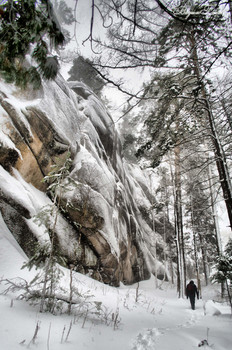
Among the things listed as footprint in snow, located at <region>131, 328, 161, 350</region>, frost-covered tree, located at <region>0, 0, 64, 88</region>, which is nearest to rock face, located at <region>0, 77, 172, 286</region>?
frost-covered tree, located at <region>0, 0, 64, 88</region>

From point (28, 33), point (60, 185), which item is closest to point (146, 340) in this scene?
point (60, 185)

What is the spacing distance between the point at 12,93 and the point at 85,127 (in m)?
5.47

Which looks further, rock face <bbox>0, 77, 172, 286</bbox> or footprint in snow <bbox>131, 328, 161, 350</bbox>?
rock face <bbox>0, 77, 172, 286</bbox>

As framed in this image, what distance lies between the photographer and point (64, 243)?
24.9ft

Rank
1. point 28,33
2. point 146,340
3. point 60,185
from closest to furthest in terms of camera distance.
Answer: point 28,33 → point 146,340 → point 60,185

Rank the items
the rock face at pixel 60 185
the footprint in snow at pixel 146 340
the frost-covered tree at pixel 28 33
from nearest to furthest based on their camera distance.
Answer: the frost-covered tree at pixel 28 33, the footprint in snow at pixel 146 340, the rock face at pixel 60 185

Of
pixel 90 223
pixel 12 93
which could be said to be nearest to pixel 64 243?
pixel 90 223

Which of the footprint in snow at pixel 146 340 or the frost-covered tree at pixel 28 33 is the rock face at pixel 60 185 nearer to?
the frost-covered tree at pixel 28 33

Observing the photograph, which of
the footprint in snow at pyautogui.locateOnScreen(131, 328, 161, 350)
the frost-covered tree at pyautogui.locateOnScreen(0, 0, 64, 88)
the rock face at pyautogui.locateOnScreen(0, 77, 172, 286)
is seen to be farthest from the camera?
the rock face at pyautogui.locateOnScreen(0, 77, 172, 286)

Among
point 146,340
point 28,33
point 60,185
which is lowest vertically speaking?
point 146,340

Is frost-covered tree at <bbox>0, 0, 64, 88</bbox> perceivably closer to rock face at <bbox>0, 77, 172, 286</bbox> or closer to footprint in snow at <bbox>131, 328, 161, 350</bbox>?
rock face at <bbox>0, 77, 172, 286</bbox>

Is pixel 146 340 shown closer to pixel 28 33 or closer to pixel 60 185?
pixel 60 185

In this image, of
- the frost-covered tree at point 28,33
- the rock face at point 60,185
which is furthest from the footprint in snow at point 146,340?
the frost-covered tree at point 28,33

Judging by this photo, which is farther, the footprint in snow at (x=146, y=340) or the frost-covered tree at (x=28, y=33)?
the footprint in snow at (x=146, y=340)
